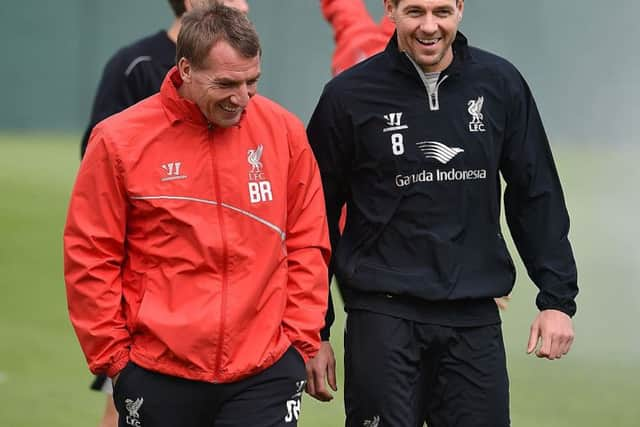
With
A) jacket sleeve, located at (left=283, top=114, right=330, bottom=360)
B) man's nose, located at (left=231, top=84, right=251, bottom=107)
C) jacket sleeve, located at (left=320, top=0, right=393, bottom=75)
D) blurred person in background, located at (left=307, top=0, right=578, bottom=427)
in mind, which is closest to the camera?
man's nose, located at (left=231, top=84, right=251, bottom=107)

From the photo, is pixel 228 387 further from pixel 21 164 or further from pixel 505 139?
pixel 21 164

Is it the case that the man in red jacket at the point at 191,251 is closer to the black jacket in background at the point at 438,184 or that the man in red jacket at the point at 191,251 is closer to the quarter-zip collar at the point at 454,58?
the black jacket in background at the point at 438,184

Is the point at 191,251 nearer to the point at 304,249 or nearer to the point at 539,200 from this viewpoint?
the point at 304,249

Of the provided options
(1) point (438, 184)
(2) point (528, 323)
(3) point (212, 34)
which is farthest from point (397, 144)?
(2) point (528, 323)

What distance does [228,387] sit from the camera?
3.91m

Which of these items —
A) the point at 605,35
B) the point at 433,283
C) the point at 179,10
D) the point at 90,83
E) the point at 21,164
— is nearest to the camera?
the point at 433,283

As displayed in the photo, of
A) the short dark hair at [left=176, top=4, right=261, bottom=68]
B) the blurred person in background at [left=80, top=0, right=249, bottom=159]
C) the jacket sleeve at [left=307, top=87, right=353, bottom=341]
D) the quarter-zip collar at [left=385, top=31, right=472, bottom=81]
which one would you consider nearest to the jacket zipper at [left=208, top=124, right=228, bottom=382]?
the short dark hair at [left=176, top=4, right=261, bottom=68]

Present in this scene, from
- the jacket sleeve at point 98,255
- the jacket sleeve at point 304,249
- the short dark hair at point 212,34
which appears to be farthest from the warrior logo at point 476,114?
the jacket sleeve at point 98,255

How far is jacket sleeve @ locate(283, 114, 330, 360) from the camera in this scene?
4.03 m

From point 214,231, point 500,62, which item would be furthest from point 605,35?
point 214,231

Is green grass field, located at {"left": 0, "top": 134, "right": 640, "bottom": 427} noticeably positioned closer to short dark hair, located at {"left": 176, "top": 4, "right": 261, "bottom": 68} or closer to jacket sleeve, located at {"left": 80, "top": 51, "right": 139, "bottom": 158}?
jacket sleeve, located at {"left": 80, "top": 51, "right": 139, "bottom": 158}

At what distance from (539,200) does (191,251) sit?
3.77ft

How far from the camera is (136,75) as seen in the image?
17.5 feet

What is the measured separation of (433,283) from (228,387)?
2.36 ft
